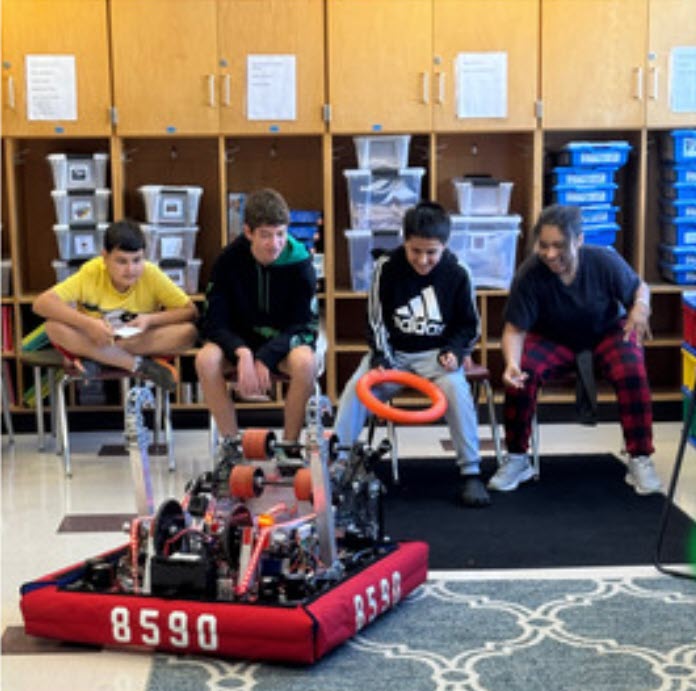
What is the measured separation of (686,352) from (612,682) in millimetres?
2391

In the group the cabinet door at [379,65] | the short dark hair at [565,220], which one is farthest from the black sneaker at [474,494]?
the cabinet door at [379,65]

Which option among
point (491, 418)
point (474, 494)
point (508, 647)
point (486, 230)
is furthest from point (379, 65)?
point (508, 647)

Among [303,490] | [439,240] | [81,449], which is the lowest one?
[81,449]

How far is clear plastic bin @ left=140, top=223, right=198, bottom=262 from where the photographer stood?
6055mm

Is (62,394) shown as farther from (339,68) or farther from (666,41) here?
(666,41)

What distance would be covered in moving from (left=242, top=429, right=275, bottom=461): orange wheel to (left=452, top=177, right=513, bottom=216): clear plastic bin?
266 centimetres

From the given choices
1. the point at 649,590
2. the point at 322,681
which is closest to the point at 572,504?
the point at 649,590

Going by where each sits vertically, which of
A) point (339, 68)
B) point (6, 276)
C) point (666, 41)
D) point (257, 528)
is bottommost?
point (257, 528)

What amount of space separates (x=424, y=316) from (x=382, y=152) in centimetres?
147

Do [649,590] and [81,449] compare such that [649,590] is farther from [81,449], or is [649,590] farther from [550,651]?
[81,449]

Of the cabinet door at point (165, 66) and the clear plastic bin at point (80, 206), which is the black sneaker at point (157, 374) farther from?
the cabinet door at point (165, 66)

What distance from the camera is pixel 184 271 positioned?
6.12 m

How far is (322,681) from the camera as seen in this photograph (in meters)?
3.14

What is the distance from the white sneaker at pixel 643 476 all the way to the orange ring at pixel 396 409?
31.9 inches
